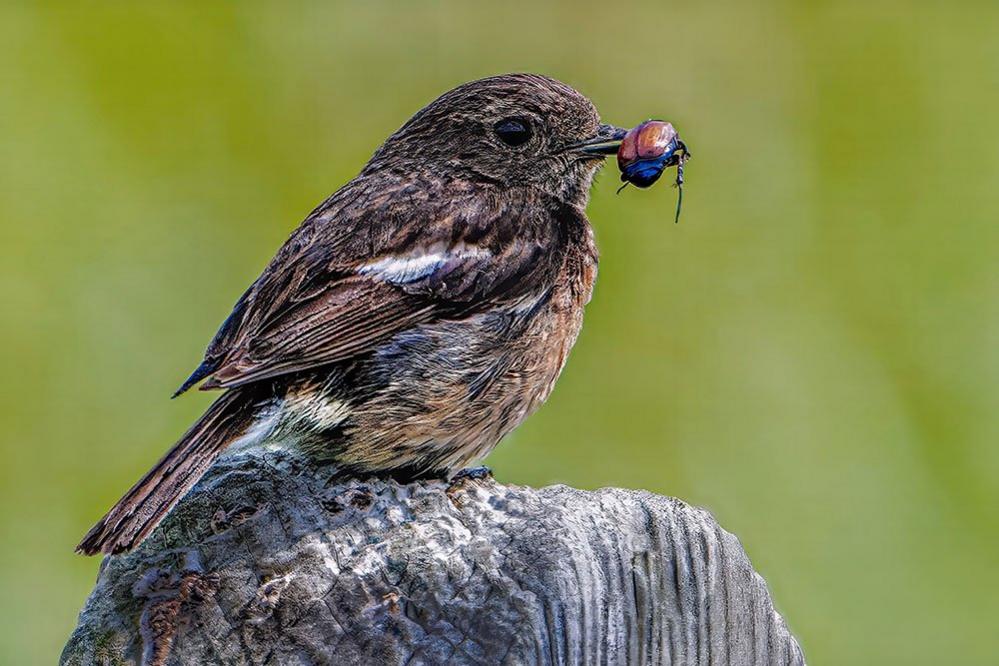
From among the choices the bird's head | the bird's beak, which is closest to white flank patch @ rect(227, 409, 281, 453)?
the bird's head

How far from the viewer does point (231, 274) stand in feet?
20.6

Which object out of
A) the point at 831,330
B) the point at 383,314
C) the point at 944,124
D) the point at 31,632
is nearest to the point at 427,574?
the point at 383,314

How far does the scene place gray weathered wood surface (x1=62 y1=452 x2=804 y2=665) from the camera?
246 cm

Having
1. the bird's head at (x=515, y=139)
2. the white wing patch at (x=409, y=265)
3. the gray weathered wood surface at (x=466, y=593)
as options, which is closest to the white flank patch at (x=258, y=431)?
the white wing patch at (x=409, y=265)

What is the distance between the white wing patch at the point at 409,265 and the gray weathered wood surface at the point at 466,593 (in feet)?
4.92

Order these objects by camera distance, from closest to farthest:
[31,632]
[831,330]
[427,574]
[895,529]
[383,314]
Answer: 1. [427,574]
2. [383,314]
3. [31,632]
4. [895,529]
5. [831,330]

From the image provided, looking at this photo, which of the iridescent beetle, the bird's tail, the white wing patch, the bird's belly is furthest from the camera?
the iridescent beetle

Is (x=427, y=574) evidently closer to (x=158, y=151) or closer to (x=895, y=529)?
(x=895, y=529)

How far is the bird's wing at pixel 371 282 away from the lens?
391 centimetres

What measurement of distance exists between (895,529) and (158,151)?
3632mm

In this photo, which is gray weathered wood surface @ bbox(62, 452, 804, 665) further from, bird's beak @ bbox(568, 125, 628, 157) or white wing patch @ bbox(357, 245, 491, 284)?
bird's beak @ bbox(568, 125, 628, 157)

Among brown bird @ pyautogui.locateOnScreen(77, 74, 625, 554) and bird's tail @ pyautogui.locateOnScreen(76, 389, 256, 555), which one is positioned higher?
brown bird @ pyautogui.locateOnScreen(77, 74, 625, 554)

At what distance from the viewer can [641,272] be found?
649 cm

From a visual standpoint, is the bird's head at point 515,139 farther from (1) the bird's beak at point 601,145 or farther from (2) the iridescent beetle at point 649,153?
(2) the iridescent beetle at point 649,153
